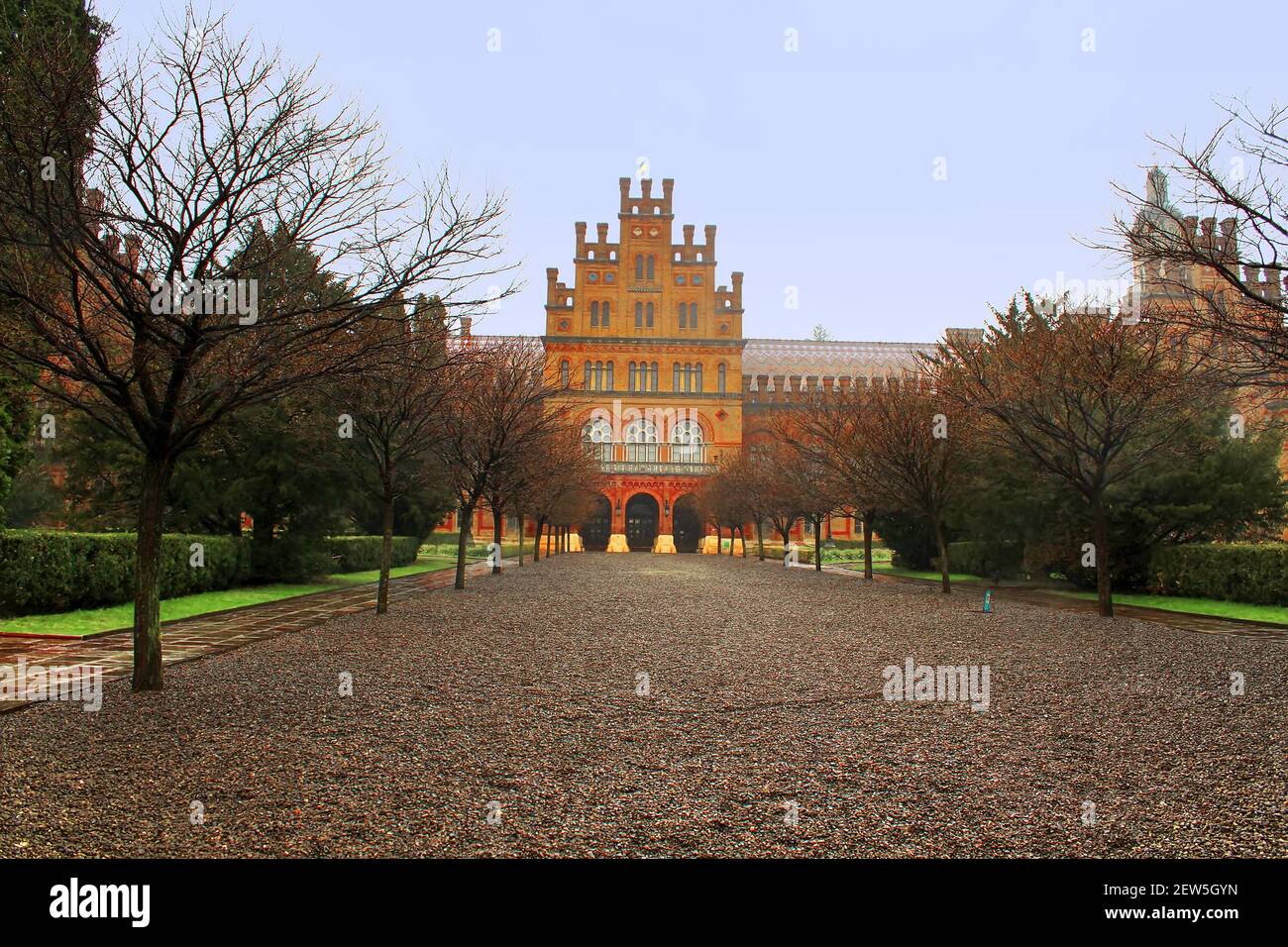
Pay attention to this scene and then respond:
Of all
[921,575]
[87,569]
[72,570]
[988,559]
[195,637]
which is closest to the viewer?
[195,637]

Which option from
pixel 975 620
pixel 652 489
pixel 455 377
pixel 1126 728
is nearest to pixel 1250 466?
pixel 975 620

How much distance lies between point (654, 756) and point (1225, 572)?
17.2 metres

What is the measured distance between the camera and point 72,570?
49.1ft

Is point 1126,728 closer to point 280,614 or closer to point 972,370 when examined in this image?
point 972,370

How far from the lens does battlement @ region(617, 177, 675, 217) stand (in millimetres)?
67375

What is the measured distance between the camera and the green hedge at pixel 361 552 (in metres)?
29.1

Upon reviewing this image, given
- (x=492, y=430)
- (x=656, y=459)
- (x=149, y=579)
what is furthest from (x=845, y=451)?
(x=656, y=459)

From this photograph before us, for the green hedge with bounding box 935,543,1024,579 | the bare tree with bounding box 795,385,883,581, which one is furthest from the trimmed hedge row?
the green hedge with bounding box 935,543,1024,579

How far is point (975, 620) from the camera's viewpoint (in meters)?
16.1

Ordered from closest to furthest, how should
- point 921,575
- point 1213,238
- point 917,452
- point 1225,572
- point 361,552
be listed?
1. point 1213,238
2. point 1225,572
3. point 917,452
4. point 361,552
5. point 921,575

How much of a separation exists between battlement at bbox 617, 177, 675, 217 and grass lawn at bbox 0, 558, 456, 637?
158 ft

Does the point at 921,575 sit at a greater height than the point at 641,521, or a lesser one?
lesser

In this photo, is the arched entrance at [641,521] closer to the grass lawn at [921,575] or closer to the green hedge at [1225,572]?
the grass lawn at [921,575]

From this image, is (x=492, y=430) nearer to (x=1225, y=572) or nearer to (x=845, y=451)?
(x=845, y=451)
